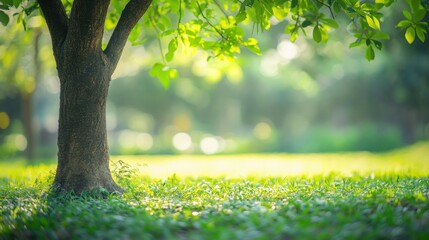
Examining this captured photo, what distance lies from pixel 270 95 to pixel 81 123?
1029 inches

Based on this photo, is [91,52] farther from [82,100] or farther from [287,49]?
[287,49]

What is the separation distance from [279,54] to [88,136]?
41.9ft

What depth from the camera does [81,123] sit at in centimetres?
534

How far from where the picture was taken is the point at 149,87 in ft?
102

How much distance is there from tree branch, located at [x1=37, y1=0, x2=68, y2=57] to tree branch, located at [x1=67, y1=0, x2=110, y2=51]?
0.93ft

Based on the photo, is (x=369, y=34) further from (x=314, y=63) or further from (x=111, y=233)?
(x=314, y=63)

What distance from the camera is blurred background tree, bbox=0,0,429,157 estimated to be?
15.0 meters

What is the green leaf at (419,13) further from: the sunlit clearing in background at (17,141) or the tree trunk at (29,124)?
the sunlit clearing in background at (17,141)

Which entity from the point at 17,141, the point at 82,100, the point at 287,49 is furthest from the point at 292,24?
the point at 17,141

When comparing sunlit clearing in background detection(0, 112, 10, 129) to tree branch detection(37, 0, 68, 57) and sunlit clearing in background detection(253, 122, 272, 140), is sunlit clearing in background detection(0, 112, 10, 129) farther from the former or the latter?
tree branch detection(37, 0, 68, 57)

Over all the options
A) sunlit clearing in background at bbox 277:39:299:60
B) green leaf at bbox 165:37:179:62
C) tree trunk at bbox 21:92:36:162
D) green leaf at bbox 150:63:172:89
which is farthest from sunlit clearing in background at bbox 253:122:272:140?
green leaf at bbox 165:37:179:62

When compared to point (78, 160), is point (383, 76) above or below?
above

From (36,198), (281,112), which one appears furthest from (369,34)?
(281,112)

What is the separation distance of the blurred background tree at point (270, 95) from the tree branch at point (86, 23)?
2643mm
